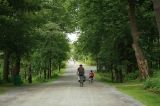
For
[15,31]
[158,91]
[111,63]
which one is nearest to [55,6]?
[111,63]

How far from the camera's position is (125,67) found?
49.2 meters

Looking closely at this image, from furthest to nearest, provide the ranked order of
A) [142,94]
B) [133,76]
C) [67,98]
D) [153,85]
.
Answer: [133,76], [153,85], [142,94], [67,98]

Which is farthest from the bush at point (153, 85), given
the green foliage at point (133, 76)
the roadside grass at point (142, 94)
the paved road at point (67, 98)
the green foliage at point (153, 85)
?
the green foliage at point (133, 76)

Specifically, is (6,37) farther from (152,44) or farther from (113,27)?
(152,44)

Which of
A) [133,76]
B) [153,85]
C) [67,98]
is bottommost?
[67,98]

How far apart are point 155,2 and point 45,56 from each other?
1803 inches

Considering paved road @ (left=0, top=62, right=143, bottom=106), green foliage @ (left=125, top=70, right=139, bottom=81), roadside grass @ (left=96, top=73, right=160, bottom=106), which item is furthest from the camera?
green foliage @ (left=125, top=70, right=139, bottom=81)

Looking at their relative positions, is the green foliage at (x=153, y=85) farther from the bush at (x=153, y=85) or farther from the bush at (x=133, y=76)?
the bush at (x=133, y=76)

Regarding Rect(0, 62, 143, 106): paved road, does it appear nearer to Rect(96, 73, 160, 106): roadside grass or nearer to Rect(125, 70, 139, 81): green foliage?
Rect(96, 73, 160, 106): roadside grass

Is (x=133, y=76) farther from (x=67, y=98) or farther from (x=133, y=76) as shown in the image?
(x=67, y=98)

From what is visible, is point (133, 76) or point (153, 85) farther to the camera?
point (133, 76)

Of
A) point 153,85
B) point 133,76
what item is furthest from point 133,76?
point 153,85

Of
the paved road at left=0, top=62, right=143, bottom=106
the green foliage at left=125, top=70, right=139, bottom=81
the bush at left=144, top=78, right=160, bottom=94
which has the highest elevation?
the green foliage at left=125, top=70, right=139, bottom=81

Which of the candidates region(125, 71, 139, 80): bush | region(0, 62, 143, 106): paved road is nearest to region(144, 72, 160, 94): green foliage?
region(0, 62, 143, 106): paved road
